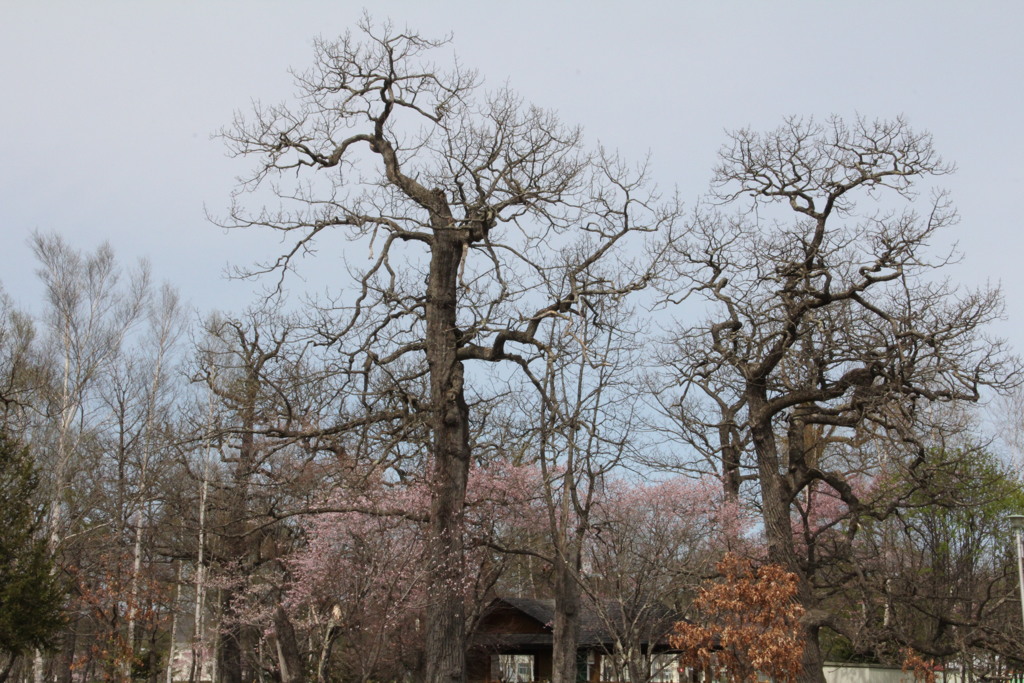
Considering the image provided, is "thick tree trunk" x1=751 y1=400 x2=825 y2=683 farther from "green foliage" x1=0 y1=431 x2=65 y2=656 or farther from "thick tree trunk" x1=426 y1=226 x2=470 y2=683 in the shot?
"green foliage" x1=0 y1=431 x2=65 y2=656

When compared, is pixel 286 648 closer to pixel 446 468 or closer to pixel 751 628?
pixel 446 468

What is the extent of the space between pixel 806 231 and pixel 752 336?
2301mm

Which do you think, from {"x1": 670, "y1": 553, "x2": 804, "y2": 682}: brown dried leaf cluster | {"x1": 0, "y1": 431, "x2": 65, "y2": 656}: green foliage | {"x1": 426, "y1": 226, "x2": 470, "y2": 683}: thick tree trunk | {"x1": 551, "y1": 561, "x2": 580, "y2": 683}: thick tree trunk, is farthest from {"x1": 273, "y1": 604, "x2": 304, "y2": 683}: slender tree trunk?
{"x1": 670, "y1": 553, "x2": 804, "y2": 682}: brown dried leaf cluster

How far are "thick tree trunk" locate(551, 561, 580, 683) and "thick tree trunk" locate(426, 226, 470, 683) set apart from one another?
3.75 meters

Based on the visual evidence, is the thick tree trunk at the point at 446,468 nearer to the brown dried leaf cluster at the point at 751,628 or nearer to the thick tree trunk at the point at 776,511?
the brown dried leaf cluster at the point at 751,628

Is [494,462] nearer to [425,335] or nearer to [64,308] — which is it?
[425,335]

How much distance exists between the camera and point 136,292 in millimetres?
24938

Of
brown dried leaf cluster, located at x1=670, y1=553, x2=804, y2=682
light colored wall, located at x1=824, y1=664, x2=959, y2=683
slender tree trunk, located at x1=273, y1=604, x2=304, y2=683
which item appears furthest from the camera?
light colored wall, located at x1=824, y1=664, x2=959, y2=683

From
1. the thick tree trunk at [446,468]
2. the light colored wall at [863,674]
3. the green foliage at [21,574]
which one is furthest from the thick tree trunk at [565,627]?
the green foliage at [21,574]

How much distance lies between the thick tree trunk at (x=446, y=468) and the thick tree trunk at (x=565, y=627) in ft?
12.3

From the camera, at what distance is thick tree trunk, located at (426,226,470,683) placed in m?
12.5

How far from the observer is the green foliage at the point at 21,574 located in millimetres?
15227

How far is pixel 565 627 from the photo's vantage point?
57.4 ft

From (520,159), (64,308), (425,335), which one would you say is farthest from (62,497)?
(520,159)
